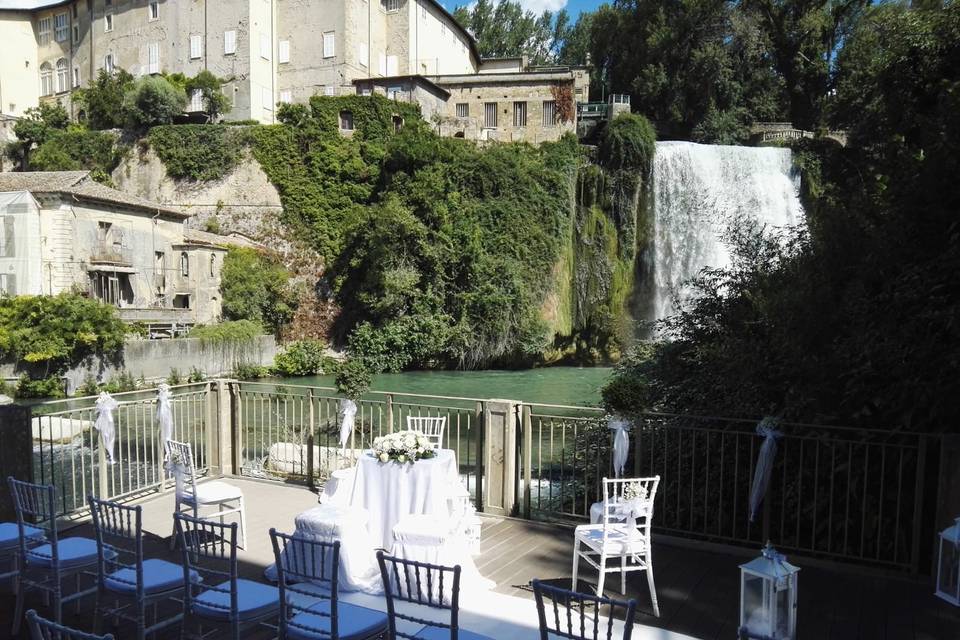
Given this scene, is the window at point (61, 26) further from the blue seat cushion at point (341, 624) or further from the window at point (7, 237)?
the blue seat cushion at point (341, 624)

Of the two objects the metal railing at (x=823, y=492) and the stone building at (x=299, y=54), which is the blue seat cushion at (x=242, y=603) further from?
the stone building at (x=299, y=54)

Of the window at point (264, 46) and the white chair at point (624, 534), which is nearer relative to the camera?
the white chair at point (624, 534)

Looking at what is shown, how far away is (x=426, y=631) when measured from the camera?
3932 millimetres

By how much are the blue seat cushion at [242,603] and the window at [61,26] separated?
182 feet

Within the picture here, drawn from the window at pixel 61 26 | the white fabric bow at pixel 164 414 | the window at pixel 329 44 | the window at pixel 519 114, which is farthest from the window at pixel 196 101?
the white fabric bow at pixel 164 414

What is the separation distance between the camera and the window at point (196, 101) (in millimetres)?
39938

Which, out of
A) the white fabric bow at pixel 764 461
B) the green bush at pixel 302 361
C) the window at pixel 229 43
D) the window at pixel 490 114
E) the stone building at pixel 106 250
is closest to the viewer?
the white fabric bow at pixel 764 461

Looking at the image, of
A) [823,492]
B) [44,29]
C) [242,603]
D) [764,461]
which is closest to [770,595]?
[764,461]

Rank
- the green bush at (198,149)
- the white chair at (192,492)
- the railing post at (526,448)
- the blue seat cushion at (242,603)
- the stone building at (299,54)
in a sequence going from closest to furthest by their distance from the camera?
the blue seat cushion at (242,603), the white chair at (192,492), the railing post at (526,448), the green bush at (198,149), the stone building at (299,54)

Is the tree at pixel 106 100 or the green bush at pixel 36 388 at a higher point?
the tree at pixel 106 100

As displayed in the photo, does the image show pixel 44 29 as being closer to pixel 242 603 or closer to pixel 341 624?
pixel 242 603

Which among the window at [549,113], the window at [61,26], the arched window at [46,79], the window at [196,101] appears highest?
the window at [61,26]

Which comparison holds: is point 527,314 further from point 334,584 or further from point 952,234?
point 334,584

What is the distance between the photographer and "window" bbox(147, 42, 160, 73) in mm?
43500
